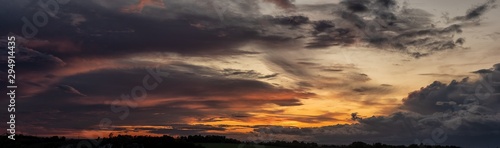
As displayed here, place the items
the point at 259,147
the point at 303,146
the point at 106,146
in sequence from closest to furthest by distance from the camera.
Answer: the point at 106,146 < the point at 259,147 < the point at 303,146

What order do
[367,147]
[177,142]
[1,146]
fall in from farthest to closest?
[367,147] → [1,146] → [177,142]

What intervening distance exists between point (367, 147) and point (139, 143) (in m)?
78.5

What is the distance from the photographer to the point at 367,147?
146 metres

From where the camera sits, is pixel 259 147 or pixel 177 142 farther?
pixel 259 147

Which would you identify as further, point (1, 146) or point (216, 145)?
point (1, 146)

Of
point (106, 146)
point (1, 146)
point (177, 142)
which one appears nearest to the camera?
point (106, 146)

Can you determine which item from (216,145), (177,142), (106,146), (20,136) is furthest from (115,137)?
(20,136)

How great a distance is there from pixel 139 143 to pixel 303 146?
49.7 meters

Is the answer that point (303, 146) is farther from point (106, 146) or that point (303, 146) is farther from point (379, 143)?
point (106, 146)

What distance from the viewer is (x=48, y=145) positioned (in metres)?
102

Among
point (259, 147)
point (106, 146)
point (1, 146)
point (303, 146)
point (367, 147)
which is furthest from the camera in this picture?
point (367, 147)

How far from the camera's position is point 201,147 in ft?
323

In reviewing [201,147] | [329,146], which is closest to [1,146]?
[201,147]

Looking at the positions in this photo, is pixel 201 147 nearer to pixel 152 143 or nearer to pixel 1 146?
pixel 152 143
